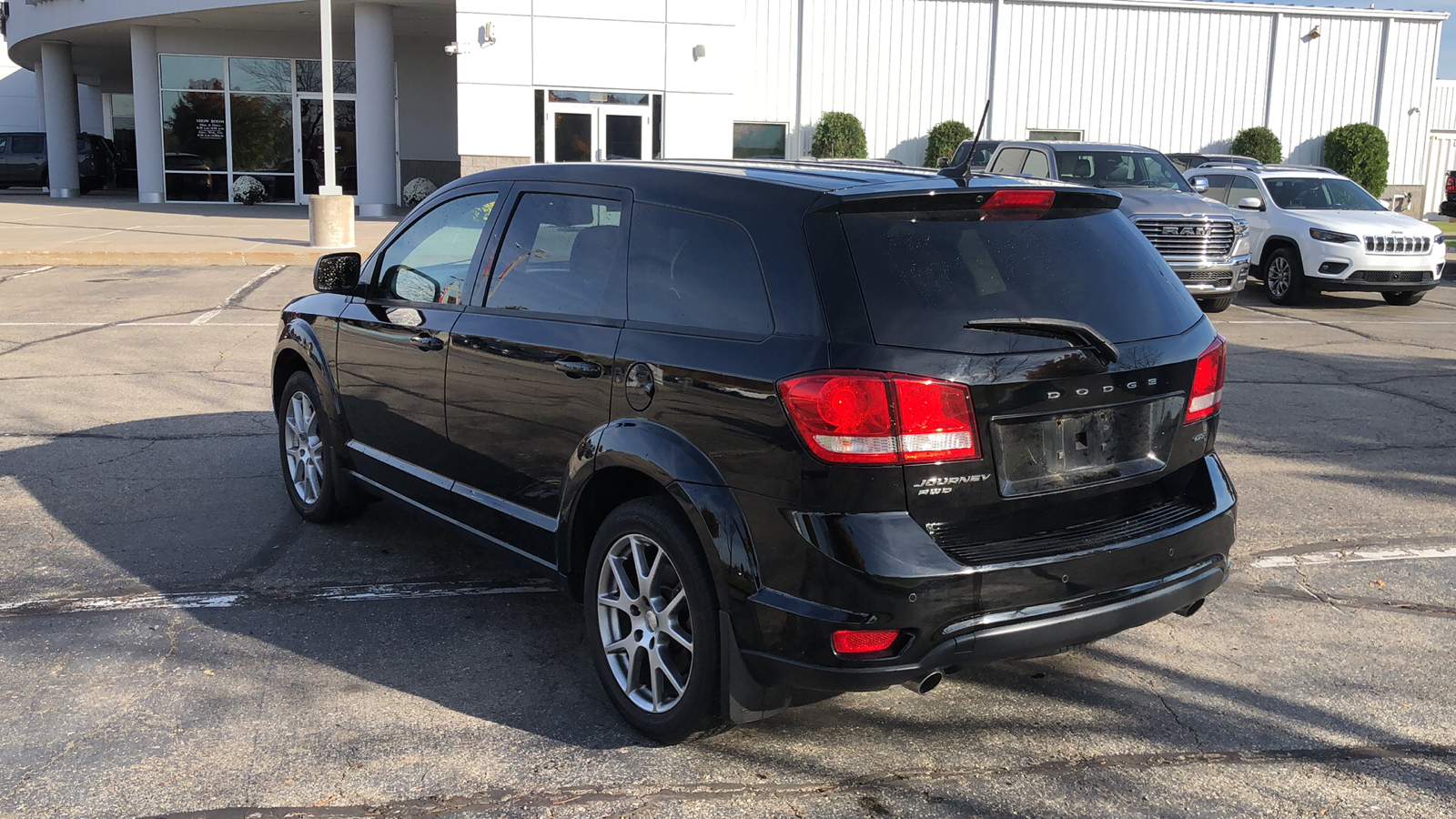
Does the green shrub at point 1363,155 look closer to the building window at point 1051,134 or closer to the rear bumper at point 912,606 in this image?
the building window at point 1051,134

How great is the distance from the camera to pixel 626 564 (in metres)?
3.86

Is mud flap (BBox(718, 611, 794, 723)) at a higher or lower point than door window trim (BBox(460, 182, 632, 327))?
lower

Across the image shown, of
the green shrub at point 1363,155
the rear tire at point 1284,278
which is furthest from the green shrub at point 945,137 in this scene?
the rear tire at point 1284,278

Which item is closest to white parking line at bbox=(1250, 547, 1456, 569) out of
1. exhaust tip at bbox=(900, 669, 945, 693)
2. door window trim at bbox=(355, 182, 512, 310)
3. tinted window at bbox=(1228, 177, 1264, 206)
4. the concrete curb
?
exhaust tip at bbox=(900, 669, 945, 693)

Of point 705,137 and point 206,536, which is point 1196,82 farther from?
point 206,536

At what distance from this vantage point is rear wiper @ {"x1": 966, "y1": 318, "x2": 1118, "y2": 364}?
131 inches

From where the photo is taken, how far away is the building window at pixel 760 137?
101 ft

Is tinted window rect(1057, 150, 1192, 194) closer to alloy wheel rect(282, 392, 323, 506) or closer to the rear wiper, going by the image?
alloy wheel rect(282, 392, 323, 506)

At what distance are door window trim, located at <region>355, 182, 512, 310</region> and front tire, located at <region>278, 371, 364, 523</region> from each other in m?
0.66

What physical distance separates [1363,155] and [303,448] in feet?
106

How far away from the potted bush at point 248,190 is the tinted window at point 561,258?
97.2 ft

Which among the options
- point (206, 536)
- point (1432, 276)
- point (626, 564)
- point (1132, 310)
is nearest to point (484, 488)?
point (626, 564)

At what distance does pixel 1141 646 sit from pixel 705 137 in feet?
73.4

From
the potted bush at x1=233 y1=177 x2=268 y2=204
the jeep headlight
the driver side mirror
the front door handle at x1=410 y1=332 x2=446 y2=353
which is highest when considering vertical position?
the potted bush at x1=233 y1=177 x2=268 y2=204
